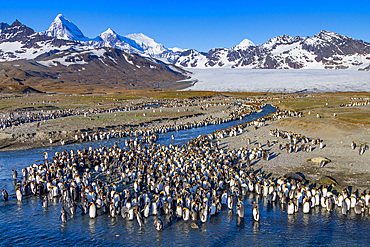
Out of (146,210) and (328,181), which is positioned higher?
(328,181)

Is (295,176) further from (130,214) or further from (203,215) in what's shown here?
(130,214)

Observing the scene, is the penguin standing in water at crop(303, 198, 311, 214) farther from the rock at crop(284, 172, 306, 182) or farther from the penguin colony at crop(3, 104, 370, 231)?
the rock at crop(284, 172, 306, 182)

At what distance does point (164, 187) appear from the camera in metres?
18.5

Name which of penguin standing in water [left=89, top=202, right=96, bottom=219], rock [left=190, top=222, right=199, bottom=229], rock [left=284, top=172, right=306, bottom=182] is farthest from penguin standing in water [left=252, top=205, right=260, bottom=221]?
penguin standing in water [left=89, top=202, right=96, bottom=219]

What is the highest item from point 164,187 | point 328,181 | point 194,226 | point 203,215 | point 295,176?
point 295,176

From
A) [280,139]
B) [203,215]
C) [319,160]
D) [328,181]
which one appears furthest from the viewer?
[280,139]

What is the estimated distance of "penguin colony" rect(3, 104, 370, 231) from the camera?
15492 millimetres

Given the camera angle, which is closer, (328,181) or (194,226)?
(194,226)

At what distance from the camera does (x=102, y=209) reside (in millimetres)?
16281

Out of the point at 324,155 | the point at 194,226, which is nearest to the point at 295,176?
the point at 324,155

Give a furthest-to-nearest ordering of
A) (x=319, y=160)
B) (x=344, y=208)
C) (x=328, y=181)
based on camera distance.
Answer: (x=319, y=160), (x=328, y=181), (x=344, y=208)

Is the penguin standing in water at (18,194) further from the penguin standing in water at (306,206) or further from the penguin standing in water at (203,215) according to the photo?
the penguin standing in water at (306,206)

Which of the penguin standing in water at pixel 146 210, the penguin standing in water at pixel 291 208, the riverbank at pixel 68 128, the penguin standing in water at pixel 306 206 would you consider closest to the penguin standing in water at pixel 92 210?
the penguin standing in water at pixel 146 210

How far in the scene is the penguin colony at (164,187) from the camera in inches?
610
